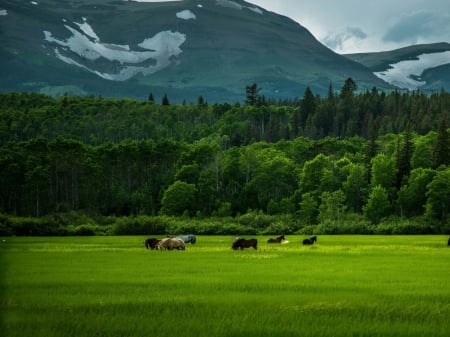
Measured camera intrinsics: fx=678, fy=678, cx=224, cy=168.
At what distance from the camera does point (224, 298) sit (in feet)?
78.8

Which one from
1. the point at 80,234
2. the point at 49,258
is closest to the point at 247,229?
the point at 80,234

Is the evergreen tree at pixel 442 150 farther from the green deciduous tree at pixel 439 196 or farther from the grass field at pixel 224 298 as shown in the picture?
the grass field at pixel 224 298

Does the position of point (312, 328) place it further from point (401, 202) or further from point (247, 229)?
point (401, 202)

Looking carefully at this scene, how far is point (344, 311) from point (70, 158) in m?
128

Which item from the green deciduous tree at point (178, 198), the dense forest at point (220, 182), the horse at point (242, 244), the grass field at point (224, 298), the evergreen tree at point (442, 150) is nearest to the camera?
the grass field at point (224, 298)

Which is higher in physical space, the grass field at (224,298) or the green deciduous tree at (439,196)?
the green deciduous tree at (439,196)

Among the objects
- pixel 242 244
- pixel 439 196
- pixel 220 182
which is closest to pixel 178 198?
pixel 220 182

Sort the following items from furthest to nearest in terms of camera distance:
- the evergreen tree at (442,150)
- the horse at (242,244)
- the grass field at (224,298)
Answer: the evergreen tree at (442,150), the horse at (242,244), the grass field at (224,298)

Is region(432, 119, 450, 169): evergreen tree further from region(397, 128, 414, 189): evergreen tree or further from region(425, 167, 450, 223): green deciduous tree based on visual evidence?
region(425, 167, 450, 223): green deciduous tree

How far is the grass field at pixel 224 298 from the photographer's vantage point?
1847 cm

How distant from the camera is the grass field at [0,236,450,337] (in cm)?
1847

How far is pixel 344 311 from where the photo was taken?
21.4 metres

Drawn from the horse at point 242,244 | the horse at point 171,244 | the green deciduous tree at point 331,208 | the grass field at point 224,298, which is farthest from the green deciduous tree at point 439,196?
the grass field at point 224,298

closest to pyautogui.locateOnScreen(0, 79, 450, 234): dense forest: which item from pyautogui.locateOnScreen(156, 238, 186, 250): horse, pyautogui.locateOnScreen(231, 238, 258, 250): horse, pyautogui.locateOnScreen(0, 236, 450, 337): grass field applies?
pyautogui.locateOnScreen(231, 238, 258, 250): horse
